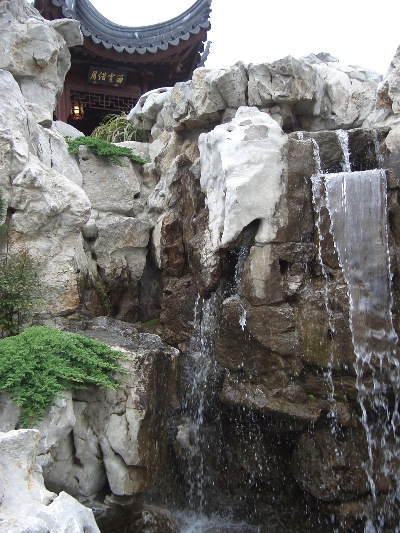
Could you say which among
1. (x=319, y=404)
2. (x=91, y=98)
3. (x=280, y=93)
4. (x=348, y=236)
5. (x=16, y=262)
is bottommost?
(x=319, y=404)

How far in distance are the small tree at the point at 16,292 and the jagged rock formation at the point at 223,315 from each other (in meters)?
0.35

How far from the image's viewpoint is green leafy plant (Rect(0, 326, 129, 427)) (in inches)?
200

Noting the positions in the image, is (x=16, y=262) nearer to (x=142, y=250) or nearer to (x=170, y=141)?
(x=142, y=250)

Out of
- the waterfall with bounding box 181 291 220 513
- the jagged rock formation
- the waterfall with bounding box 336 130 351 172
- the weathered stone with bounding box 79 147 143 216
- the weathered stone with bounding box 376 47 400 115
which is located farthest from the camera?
the weathered stone with bounding box 79 147 143 216

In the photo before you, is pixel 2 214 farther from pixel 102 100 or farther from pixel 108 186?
pixel 102 100

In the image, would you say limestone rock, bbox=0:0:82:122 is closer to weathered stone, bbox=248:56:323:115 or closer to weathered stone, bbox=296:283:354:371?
weathered stone, bbox=248:56:323:115

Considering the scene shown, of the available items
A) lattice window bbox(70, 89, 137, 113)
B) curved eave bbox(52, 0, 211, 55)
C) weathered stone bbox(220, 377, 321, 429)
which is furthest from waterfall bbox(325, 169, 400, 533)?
lattice window bbox(70, 89, 137, 113)

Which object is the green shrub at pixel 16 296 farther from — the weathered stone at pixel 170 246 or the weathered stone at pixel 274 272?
the weathered stone at pixel 274 272

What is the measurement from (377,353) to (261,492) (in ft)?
8.19

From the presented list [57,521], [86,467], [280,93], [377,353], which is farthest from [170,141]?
[57,521]

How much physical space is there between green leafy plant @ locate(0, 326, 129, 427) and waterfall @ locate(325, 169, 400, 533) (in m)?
3.06

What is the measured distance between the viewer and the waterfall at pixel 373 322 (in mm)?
6688

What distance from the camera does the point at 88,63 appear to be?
15.8 m

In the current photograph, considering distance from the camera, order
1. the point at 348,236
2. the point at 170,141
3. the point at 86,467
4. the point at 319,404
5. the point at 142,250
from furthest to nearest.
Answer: the point at 170,141, the point at 142,250, the point at 348,236, the point at 319,404, the point at 86,467
